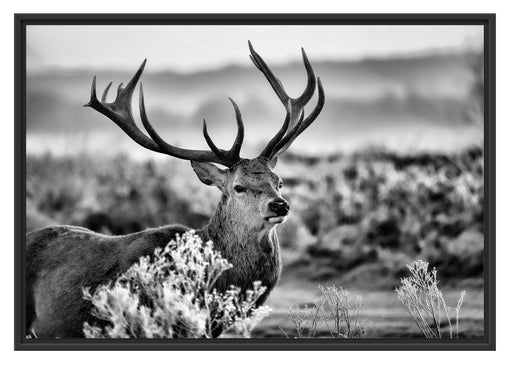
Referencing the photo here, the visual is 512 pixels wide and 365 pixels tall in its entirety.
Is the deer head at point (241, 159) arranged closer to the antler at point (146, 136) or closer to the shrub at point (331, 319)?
the antler at point (146, 136)

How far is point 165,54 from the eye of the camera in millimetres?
7414

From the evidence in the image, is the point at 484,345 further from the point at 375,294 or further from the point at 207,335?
the point at 375,294

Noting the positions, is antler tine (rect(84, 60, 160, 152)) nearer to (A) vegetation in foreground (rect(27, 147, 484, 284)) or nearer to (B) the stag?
(B) the stag

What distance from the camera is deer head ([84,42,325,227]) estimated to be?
5.84m

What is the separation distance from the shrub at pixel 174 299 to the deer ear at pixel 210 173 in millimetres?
474

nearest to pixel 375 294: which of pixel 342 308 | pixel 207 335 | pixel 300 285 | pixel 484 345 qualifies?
pixel 300 285

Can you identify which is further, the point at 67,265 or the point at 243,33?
the point at 243,33

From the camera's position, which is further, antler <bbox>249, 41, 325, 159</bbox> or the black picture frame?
antler <bbox>249, 41, 325, 159</bbox>

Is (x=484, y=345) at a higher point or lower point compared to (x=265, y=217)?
lower

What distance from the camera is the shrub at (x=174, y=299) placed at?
5648 mm

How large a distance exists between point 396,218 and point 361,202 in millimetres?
774

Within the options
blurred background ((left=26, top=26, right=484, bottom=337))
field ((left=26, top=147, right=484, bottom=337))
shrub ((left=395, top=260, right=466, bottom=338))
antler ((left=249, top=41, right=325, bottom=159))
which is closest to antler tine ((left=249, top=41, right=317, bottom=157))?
antler ((left=249, top=41, right=325, bottom=159))

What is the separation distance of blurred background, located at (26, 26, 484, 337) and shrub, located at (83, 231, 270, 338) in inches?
63.7

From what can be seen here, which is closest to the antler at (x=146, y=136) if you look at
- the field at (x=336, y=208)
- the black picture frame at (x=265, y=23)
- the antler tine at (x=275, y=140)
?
the antler tine at (x=275, y=140)
